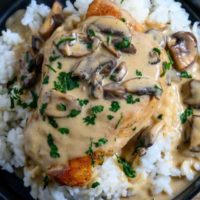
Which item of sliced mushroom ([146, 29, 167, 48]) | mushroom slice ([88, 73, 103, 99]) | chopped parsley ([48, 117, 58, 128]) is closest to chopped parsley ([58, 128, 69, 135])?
chopped parsley ([48, 117, 58, 128])

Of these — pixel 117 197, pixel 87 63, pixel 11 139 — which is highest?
pixel 87 63

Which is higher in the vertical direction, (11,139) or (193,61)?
(193,61)

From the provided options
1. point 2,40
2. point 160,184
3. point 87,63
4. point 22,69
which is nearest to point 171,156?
point 160,184

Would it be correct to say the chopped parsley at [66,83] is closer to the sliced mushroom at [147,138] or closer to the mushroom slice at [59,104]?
the mushroom slice at [59,104]

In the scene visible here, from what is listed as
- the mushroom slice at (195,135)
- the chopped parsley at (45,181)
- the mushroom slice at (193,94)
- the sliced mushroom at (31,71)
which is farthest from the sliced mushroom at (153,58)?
the chopped parsley at (45,181)

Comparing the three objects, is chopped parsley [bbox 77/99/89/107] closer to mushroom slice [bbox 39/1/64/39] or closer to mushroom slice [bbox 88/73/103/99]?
mushroom slice [bbox 88/73/103/99]

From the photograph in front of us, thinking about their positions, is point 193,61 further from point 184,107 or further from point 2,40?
point 2,40
